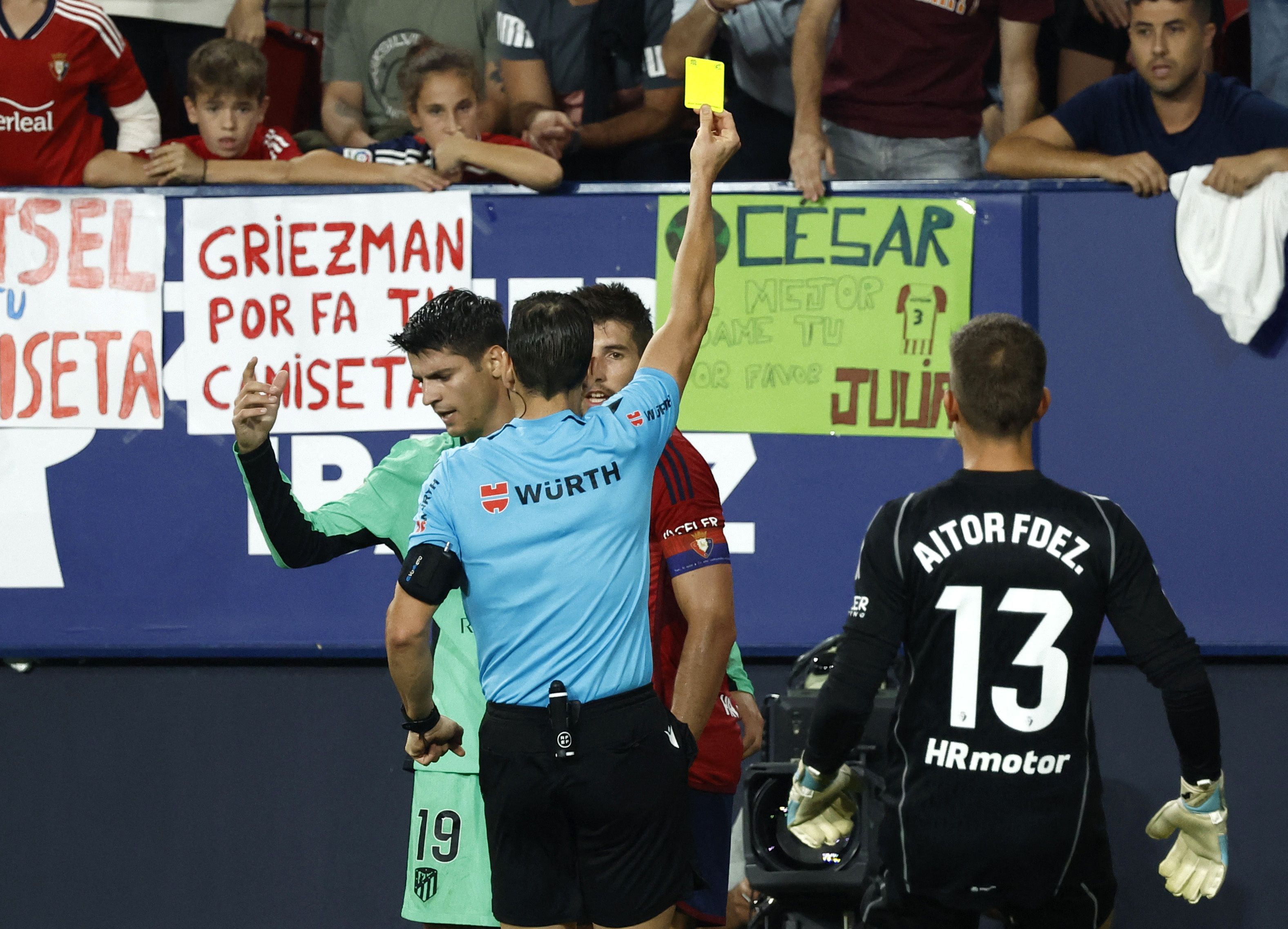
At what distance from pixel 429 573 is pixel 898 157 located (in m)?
3.28

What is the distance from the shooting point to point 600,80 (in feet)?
19.9

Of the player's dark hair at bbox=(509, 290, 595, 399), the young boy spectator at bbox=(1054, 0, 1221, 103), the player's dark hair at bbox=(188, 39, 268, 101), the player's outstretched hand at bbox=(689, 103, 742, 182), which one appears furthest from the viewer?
the young boy spectator at bbox=(1054, 0, 1221, 103)

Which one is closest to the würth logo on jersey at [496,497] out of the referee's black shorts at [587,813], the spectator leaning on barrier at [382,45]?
the referee's black shorts at [587,813]

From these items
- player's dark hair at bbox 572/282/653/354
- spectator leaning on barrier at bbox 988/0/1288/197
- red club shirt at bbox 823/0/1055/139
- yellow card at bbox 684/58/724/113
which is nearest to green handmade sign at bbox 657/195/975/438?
spectator leaning on barrier at bbox 988/0/1288/197

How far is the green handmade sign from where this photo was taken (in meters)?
5.06

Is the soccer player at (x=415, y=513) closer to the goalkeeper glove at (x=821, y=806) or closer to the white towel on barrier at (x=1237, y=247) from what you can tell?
the goalkeeper glove at (x=821, y=806)

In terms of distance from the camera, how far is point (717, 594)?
11.2 ft

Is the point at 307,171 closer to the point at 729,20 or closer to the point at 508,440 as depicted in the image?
the point at 729,20

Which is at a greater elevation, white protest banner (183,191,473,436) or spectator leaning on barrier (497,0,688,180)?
spectator leaning on barrier (497,0,688,180)

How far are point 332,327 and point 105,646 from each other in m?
1.37

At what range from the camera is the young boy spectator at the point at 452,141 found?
5141 millimetres

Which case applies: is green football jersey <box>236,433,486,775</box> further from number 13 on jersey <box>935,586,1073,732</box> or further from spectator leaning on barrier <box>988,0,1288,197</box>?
spectator leaning on barrier <box>988,0,1288,197</box>

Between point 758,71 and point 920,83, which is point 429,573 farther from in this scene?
point 758,71

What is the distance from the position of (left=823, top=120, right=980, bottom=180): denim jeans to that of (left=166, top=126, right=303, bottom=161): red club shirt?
6.81 ft
